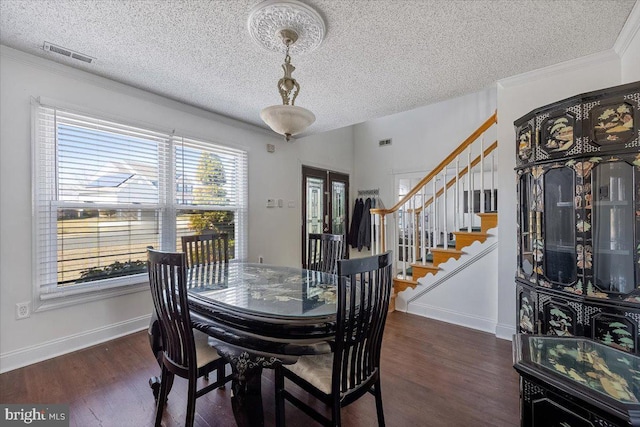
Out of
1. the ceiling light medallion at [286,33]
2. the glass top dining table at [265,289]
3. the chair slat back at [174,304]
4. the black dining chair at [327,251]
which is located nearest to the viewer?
the chair slat back at [174,304]

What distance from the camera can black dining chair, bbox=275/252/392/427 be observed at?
1220 millimetres

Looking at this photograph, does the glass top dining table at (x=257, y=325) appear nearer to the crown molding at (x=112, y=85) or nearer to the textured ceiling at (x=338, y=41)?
the textured ceiling at (x=338, y=41)

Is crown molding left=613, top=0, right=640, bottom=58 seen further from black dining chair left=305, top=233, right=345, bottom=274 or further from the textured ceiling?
black dining chair left=305, top=233, right=345, bottom=274

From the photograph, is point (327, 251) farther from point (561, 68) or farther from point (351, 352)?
point (561, 68)

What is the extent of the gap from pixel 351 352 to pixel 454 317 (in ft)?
7.32

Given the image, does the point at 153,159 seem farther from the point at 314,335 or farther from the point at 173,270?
the point at 314,335

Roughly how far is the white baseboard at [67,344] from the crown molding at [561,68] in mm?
4334

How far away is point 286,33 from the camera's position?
1.86m

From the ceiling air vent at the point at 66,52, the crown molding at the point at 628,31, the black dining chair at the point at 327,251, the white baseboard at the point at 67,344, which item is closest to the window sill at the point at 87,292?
the white baseboard at the point at 67,344

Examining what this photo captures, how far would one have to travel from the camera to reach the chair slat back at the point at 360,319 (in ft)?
3.95

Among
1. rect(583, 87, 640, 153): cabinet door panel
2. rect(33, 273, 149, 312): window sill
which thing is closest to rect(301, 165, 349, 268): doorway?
rect(33, 273, 149, 312): window sill

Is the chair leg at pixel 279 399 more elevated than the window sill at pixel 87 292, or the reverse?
the window sill at pixel 87 292

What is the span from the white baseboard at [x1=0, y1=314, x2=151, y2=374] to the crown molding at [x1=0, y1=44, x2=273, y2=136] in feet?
7.48

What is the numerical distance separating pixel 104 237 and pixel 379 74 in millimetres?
2992
